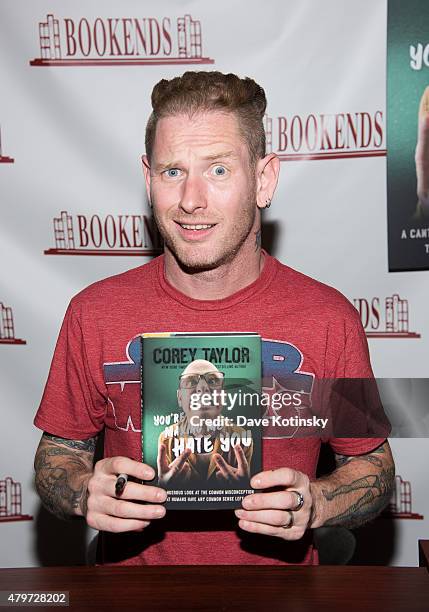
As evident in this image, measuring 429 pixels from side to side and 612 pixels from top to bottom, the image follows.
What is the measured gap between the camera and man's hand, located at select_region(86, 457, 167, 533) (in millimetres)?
1327

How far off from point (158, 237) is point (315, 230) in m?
0.45

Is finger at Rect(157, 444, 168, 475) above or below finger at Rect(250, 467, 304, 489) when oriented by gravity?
above

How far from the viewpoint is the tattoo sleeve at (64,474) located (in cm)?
155

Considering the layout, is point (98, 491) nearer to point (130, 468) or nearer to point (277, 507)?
point (130, 468)

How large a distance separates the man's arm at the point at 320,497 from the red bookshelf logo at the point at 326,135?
3.36 feet

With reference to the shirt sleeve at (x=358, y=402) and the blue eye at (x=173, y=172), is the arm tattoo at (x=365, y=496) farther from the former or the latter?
the blue eye at (x=173, y=172)

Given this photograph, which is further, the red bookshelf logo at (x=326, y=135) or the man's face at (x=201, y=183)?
the red bookshelf logo at (x=326, y=135)

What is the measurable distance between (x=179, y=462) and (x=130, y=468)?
0.08 m

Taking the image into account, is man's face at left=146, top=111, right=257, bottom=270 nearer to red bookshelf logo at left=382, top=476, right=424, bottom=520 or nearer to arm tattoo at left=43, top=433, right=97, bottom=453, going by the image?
arm tattoo at left=43, top=433, right=97, bottom=453

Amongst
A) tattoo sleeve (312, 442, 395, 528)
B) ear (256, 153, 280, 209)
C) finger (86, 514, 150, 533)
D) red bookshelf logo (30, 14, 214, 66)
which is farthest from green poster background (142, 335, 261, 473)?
red bookshelf logo (30, 14, 214, 66)

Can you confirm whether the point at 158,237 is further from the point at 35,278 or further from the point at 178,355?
the point at 178,355

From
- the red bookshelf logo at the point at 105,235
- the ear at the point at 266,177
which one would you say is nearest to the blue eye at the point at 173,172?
the ear at the point at 266,177

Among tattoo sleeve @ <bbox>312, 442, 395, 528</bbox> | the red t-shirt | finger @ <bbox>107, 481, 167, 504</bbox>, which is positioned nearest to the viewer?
finger @ <bbox>107, 481, 167, 504</bbox>

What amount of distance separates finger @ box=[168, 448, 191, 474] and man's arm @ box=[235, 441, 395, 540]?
0.11 metres
